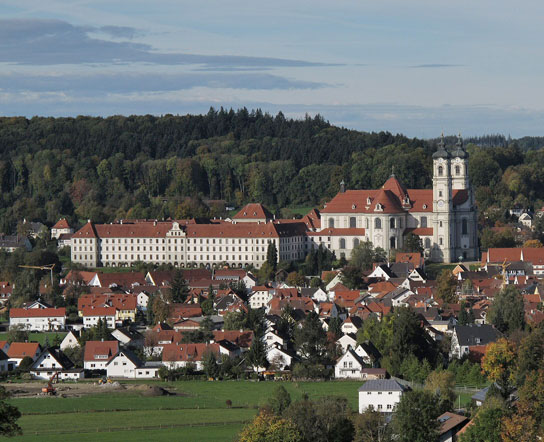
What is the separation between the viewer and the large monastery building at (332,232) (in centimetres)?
9931

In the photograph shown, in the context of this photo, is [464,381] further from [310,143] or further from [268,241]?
[310,143]

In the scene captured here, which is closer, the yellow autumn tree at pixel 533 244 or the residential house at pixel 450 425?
the residential house at pixel 450 425

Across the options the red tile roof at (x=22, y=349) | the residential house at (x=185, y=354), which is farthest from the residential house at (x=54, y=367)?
the residential house at (x=185, y=354)

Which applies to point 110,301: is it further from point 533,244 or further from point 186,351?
point 533,244

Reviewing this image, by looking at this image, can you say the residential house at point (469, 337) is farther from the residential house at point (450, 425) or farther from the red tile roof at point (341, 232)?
the red tile roof at point (341, 232)

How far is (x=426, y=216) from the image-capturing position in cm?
10100

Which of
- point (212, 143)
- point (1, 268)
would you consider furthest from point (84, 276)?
point (212, 143)

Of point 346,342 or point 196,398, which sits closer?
point 196,398

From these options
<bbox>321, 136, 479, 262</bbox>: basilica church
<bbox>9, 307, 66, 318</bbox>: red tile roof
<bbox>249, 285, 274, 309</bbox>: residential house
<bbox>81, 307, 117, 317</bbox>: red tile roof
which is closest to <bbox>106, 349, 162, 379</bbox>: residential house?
<bbox>81, 307, 117, 317</bbox>: red tile roof

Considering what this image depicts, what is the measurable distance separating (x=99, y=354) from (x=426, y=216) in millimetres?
43919

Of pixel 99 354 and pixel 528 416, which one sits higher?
pixel 528 416

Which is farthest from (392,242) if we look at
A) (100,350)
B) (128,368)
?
(128,368)

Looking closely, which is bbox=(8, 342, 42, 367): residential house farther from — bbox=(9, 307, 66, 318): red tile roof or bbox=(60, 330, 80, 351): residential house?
bbox=(9, 307, 66, 318): red tile roof

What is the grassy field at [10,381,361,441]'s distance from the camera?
45594mm
